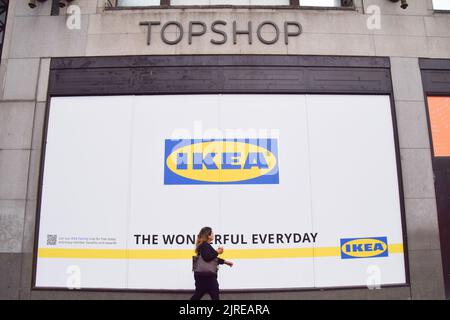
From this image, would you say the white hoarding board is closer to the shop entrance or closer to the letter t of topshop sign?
the shop entrance

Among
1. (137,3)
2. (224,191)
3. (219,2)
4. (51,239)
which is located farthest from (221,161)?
(137,3)

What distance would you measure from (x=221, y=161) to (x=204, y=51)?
288 cm

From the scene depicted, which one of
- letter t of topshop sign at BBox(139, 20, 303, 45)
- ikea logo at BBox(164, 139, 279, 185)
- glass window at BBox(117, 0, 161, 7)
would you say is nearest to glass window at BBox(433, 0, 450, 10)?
letter t of topshop sign at BBox(139, 20, 303, 45)

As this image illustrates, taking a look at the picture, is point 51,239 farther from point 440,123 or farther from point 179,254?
point 440,123

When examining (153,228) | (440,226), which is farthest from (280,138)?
(440,226)

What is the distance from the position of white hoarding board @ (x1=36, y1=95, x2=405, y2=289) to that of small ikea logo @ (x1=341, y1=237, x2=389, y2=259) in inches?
1.2

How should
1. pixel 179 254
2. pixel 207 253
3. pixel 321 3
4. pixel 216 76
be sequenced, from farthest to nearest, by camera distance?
pixel 321 3, pixel 216 76, pixel 179 254, pixel 207 253

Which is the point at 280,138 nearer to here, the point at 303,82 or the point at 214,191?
the point at 303,82

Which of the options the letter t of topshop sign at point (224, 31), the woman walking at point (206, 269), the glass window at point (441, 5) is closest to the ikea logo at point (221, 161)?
the woman walking at point (206, 269)

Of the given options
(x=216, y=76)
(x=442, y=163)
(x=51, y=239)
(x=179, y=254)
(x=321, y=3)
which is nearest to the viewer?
(x=179, y=254)

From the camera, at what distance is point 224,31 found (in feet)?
23.8

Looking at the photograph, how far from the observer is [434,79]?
7.30m

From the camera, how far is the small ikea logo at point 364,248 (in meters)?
6.48

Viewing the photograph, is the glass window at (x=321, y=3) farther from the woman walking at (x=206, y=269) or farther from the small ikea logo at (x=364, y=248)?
the woman walking at (x=206, y=269)
